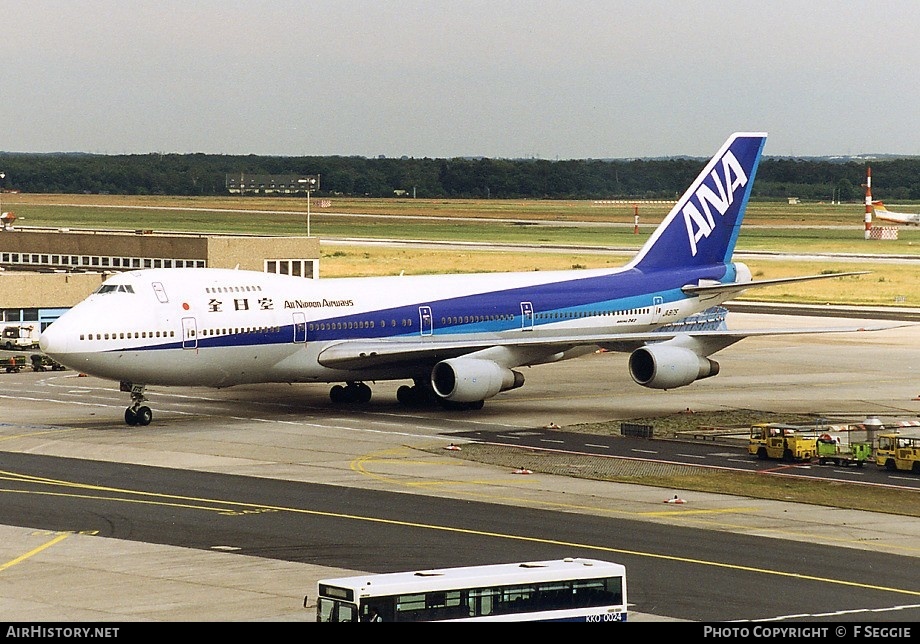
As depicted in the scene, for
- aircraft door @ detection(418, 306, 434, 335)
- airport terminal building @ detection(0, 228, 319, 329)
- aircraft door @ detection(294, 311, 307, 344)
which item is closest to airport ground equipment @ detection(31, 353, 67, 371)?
airport terminal building @ detection(0, 228, 319, 329)

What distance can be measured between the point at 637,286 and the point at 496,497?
25704 millimetres

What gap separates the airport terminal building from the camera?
80.9 meters

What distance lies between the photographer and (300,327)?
55.8m

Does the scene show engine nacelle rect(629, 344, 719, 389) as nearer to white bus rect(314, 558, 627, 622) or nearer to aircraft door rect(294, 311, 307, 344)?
aircraft door rect(294, 311, 307, 344)

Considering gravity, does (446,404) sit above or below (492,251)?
below

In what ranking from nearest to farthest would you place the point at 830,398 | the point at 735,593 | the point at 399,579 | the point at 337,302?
the point at 399,579, the point at 735,593, the point at 337,302, the point at 830,398

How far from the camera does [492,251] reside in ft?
533

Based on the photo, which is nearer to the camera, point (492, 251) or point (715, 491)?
point (715, 491)

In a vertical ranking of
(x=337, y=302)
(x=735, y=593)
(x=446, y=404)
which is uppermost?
(x=337, y=302)

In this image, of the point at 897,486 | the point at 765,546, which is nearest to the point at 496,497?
the point at 765,546

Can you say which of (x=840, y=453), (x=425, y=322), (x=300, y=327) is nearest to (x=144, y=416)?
(x=300, y=327)

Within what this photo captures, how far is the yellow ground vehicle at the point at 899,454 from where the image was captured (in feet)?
148

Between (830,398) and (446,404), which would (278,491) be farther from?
(830,398)

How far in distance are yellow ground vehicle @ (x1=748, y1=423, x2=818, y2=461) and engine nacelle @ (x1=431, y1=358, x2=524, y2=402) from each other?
11624 millimetres
